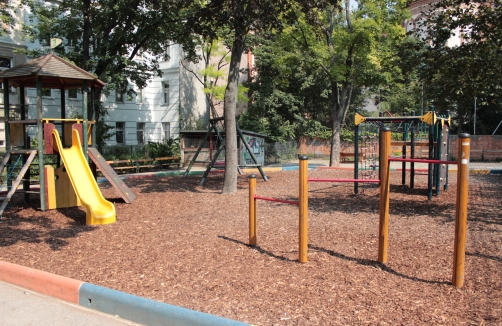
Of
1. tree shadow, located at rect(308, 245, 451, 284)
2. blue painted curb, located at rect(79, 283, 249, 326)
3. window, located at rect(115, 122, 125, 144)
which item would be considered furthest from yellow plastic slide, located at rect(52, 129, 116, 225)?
window, located at rect(115, 122, 125, 144)

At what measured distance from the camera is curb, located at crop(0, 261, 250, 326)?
4121mm

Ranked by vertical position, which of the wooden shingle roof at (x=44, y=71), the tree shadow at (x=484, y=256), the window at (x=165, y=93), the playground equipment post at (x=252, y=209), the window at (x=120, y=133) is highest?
the window at (x=165, y=93)

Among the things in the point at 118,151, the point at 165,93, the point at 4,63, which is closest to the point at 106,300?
the point at 118,151

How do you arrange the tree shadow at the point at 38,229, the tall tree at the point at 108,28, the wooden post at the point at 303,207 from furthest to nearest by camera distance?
the tall tree at the point at 108,28
the tree shadow at the point at 38,229
the wooden post at the point at 303,207

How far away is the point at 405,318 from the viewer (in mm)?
4008

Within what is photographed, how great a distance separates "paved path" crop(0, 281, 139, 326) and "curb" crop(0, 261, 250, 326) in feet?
0.26

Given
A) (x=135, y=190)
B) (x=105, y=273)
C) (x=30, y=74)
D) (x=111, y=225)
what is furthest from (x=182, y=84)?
(x=105, y=273)

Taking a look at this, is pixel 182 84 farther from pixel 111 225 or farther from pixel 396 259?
pixel 396 259

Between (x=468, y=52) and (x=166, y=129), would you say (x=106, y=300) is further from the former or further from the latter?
(x=166, y=129)

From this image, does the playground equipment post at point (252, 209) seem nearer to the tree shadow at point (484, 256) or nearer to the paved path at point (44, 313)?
the paved path at point (44, 313)

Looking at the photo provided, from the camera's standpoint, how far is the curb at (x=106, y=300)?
162 inches

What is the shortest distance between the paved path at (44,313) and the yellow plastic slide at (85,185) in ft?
10.8

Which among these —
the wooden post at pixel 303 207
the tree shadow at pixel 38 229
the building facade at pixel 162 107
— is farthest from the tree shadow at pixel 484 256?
the building facade at pixel 162 107

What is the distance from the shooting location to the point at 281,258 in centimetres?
593
